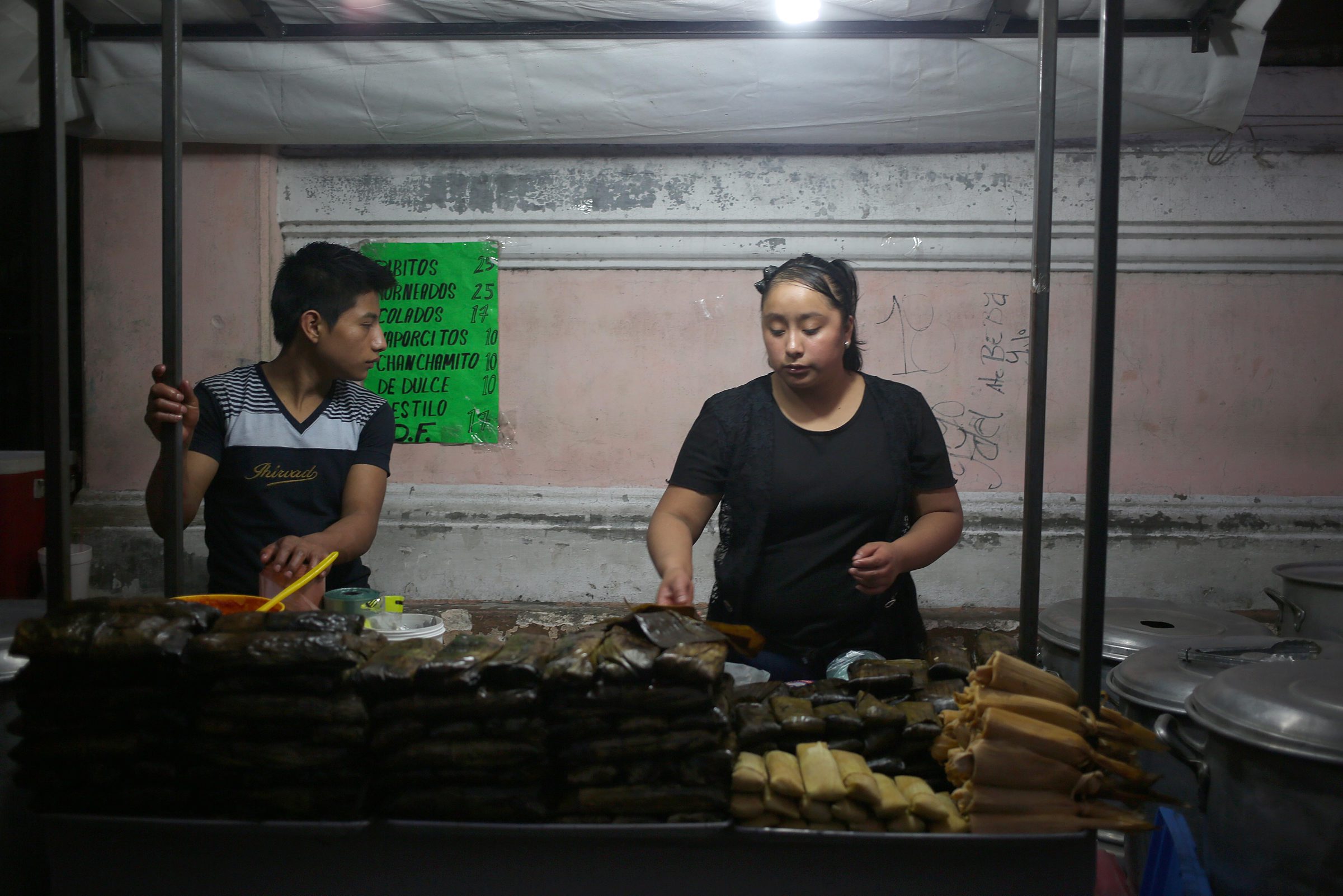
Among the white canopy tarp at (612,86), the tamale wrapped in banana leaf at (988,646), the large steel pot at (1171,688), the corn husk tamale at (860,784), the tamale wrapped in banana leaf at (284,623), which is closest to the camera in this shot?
the corn husk tamale at (860,784)

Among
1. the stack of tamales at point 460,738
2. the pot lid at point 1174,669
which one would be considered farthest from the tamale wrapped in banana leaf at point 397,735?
the pot lid at point 1174,669

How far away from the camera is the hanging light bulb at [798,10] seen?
9.43 ft

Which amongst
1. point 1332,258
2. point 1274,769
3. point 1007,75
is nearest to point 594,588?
point 1007,75

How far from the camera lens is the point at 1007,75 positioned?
3.50 meters

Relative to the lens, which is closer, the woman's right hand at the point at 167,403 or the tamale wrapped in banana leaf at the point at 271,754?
the tamale wrapped in banana leaf at the point at 271,754

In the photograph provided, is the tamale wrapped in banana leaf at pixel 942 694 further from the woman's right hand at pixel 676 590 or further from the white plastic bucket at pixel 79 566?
the white plastic bucket at pixel 79 566

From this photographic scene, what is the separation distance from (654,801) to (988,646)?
Answer: 38.5 inches

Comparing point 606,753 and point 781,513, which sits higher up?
point 781,513

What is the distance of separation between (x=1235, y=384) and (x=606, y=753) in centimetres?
437

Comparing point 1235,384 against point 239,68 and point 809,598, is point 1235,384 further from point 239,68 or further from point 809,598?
point 239,68

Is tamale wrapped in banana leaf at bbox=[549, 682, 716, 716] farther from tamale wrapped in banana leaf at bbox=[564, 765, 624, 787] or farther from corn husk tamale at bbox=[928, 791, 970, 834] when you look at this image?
corn husk tamale at bbox=[928, 791, 970, 834]

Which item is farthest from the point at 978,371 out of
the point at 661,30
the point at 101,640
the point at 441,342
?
the point at 101,640

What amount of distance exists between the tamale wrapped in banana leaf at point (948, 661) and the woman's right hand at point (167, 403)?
165cm

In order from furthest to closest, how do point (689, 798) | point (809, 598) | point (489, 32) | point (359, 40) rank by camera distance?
point (359, 40), point (489, 32), point (809, 598), point (689, 798)
